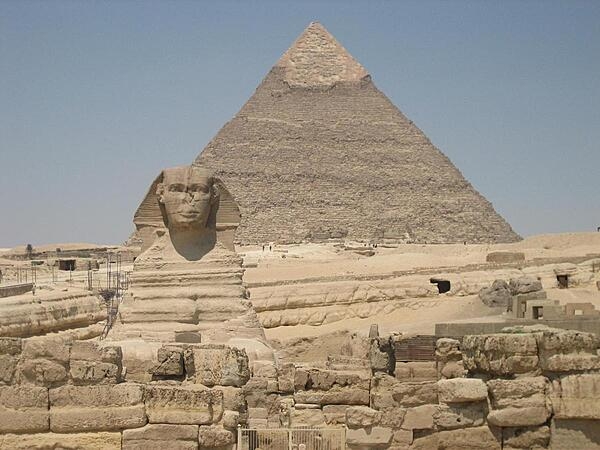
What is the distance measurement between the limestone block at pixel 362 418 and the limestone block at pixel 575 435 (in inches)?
30.9

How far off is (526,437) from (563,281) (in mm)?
16079

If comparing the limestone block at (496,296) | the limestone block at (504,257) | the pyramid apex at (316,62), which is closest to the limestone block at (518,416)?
the limestone block at (496,296)

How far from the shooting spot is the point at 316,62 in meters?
172

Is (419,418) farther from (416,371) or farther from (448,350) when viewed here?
(416,371)

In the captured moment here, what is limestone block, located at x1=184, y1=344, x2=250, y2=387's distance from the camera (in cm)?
450

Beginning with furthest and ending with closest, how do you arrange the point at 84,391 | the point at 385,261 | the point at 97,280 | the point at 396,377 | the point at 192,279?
the point at 385,261 < the point at 97,280 < the point at 192,279 < the point at 396,377 < the point at 84,391

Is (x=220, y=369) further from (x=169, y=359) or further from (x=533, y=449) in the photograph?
(x=533, y=449)

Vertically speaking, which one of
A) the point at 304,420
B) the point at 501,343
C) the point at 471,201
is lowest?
the point at 304,420

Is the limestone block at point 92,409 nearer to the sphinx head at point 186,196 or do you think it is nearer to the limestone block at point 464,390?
the limestone block at point 464,390

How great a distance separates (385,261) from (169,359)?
34.4m

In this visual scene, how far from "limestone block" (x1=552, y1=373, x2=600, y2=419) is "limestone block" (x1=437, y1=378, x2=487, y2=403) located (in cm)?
22

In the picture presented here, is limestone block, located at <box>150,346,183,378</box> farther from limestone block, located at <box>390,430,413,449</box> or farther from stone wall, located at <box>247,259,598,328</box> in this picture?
stone wall, located at <box>247,259,598,328</box>

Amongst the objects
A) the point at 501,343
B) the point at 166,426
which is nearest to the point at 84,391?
the point at 166,426

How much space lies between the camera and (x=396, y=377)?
5645 mm
